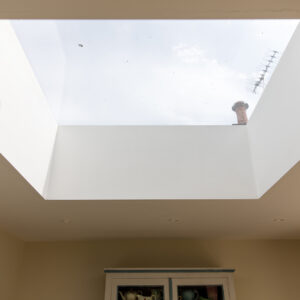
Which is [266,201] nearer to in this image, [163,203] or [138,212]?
[163,203]

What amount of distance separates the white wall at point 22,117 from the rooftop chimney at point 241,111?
152 cm

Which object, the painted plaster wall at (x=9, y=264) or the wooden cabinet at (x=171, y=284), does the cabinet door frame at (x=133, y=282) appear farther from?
the painted plaster wall at (x=9, y=264)

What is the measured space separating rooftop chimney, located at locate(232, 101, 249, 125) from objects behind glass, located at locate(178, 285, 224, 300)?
5.36 ft

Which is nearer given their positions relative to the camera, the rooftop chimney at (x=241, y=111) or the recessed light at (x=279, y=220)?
the rooftop chimney at (x=241, y=111)

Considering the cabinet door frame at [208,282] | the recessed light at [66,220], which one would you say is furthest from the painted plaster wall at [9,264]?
the cabinet door frame at [208,282]

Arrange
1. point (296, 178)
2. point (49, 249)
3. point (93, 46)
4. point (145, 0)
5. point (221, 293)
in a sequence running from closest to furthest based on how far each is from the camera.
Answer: point (145, 0) < point (296, 178) < point (93, 46) < point (221, 293) < point (49, 249)

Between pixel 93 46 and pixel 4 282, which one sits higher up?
pixel 93 46

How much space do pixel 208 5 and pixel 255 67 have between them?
5.14ft

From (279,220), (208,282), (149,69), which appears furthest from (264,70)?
(208,282)

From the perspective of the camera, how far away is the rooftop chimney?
9.03ft

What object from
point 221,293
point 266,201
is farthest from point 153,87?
point 221,293

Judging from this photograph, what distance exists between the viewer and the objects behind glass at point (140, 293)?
3.16 m

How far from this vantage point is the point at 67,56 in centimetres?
256

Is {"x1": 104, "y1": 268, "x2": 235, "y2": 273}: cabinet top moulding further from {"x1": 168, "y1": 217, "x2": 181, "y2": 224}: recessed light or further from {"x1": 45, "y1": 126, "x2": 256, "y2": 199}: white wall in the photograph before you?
{"x1": 45, "y1": 126, "x2": 256, "y2": 199}: white wall
